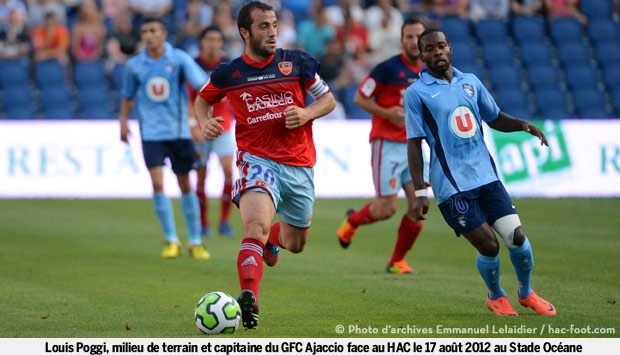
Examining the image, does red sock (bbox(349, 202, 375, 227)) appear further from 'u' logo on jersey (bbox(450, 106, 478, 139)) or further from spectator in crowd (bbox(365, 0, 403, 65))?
spectator in crowd (bbox(365, 0, 403, 65))

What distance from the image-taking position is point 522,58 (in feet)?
81.5

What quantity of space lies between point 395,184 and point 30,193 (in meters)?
10.7

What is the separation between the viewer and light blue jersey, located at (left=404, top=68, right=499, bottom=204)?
26.4 feet

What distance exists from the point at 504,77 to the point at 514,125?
1626 cm

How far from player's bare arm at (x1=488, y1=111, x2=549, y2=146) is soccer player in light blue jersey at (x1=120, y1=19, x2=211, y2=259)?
5.30 metres

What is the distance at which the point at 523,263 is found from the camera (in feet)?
26.6

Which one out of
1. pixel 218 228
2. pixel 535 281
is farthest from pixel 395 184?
pixel 218 228

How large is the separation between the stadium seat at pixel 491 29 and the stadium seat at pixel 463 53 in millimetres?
535

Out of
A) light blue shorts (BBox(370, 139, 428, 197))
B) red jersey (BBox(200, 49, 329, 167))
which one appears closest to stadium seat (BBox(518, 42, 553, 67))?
light blue shorts (BBox(370, 139, 428, 197))

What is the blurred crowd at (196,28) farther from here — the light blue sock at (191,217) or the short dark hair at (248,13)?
the short dark hair at (248,13)

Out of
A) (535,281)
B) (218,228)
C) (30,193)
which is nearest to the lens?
(535,281)

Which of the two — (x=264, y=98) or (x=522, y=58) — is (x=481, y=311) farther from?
(x=522, y=58)

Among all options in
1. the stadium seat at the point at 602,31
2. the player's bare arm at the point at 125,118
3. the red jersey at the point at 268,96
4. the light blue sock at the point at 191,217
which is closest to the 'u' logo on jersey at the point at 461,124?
the red jersey at the point at 268,96

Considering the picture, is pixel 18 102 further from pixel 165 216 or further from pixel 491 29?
pixel 491 29
